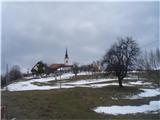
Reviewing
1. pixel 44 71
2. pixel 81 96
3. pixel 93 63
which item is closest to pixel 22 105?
pixel 81 96

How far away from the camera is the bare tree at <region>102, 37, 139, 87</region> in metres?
55.1

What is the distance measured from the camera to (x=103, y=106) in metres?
30.1

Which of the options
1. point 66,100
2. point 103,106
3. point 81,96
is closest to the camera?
point 103,106

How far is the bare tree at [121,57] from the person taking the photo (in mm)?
55094

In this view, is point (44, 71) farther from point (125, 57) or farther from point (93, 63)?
point (125, 57)

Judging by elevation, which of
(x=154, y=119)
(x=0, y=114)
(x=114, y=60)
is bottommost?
(x=154, y=119)

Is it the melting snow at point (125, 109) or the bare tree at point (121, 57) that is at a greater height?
the bare tree at point (121, 57)

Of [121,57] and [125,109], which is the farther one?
[121,57]

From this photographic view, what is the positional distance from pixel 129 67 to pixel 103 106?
2754cm

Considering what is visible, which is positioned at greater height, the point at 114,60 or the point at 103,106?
the point at 114,60

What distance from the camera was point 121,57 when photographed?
55969mm

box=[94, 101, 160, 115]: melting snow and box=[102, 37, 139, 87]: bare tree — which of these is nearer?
box=[94, 101, 160, 115]: melting snow

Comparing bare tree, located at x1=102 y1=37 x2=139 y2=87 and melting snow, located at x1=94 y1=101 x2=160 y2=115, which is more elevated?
bare tree, located at x1=102 y1=37 x2=139 y2=87

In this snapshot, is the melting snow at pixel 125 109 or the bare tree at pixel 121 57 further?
the bare tree at pixel 121 57
